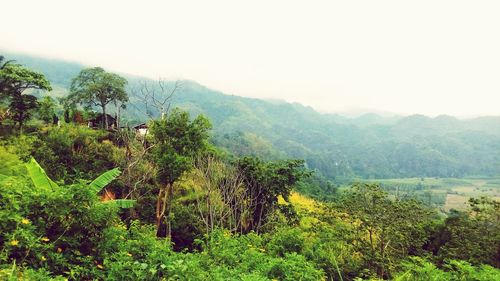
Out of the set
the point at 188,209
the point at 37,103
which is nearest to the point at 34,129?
the point at 37,103

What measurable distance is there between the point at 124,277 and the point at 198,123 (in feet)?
26.8

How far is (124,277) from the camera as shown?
427 centimetres

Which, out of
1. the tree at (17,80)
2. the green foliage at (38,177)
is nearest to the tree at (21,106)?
the tree at (17,80)

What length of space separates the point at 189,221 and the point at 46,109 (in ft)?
50.3

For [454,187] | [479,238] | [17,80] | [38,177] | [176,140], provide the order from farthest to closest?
[454,187], [17,80], [176,140], [479,238], [38,177]

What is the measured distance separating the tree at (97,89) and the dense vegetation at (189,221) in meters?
1.90

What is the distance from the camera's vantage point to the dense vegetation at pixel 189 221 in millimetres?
4516

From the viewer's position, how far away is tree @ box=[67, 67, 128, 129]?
27531 mm

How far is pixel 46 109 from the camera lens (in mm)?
23469

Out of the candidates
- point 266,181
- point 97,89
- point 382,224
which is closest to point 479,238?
point 382,224

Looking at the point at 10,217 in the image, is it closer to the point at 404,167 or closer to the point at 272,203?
the point at 272,203

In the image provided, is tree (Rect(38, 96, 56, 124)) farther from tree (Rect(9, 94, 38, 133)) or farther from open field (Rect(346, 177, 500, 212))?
open field (Rect(346, 177, 500, 212))


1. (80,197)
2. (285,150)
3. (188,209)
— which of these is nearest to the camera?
(80,197)

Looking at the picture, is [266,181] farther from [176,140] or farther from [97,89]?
[97,89]
